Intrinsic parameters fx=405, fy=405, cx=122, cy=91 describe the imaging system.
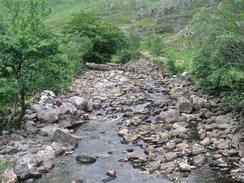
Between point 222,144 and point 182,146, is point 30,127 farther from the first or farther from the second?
point 222,144

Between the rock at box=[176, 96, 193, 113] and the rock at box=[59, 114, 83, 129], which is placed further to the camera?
the rock at box=[176, 96, 193, 113]

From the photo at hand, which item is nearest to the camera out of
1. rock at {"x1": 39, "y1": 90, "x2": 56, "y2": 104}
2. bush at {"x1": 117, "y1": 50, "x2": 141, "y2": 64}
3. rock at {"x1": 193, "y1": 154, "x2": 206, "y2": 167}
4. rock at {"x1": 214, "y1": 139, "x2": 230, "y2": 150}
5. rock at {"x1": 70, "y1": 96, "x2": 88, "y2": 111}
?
rock at {"x1": 193, "y1": 154, "x2": 206, "y2": 167}

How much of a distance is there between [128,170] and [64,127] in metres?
9.85

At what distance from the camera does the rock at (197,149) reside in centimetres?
2627

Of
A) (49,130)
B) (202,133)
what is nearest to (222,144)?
(202,133)

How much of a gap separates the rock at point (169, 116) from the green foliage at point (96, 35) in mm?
41106

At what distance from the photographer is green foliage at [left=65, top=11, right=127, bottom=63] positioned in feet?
251

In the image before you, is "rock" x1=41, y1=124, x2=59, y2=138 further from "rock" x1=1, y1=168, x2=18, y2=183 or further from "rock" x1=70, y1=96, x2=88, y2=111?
"rock" x1=1, y1=168, x2=18, y2=183

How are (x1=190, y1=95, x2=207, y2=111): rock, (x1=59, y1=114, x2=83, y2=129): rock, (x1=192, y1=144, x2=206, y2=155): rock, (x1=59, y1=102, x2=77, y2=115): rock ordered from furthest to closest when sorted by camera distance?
1. (x1=190, y1=95, x2=207, y2=111): rock
2. (x1=59, y1=102, x2=77, y2=115): rock
3. (x1=59, y1=114, x2=83, y2=129): rock
4. (x1=192, y1=144, x2=206, y2=155): rock

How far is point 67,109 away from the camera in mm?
35250

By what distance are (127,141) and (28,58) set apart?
9.20 metres

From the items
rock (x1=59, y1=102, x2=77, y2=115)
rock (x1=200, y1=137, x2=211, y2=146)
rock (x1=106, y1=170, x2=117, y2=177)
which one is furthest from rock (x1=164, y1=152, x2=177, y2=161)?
rock (x1=59, y1=102, x2=77, y2=115)

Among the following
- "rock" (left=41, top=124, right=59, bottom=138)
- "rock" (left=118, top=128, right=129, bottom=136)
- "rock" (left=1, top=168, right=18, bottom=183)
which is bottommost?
"rock" (left=118, top=128, right=129, bottom=136)

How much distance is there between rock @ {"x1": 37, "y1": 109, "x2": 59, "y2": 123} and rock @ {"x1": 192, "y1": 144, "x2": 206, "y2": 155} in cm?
1204
